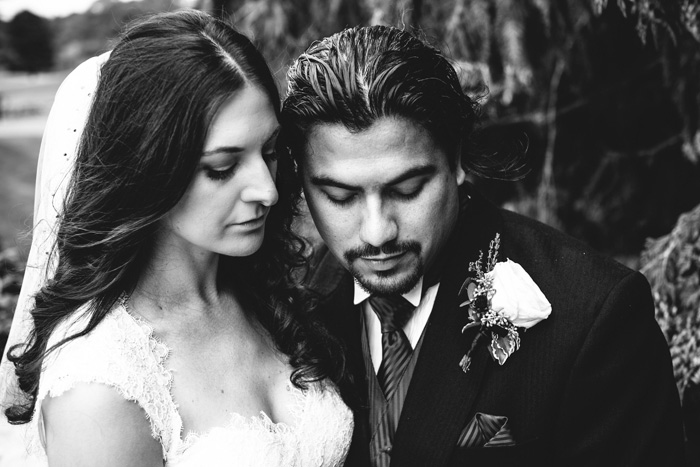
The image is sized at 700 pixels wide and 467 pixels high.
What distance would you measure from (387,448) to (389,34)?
4.53 ft

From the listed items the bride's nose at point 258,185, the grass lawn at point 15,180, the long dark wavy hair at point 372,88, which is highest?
the long dark wavy hair at point 372,88

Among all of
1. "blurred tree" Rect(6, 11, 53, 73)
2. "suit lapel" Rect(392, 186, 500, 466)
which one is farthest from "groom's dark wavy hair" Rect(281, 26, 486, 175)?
"blurred tree" Rect(6, 11, 53, 73)

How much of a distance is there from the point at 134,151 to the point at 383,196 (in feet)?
2.56

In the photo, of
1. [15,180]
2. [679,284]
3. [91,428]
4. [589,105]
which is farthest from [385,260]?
[15,180]

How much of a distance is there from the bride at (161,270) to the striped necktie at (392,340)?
0.72ft

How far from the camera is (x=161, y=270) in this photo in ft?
7.32

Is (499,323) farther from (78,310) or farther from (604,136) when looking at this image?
(604,136)

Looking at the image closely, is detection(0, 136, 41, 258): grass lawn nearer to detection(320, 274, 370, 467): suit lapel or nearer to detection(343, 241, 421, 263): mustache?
detection(320, 274, 370, 467): suit lapel

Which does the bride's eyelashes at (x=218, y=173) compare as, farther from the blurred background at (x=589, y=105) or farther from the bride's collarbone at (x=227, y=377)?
the blurred background at (x=589, y=105)

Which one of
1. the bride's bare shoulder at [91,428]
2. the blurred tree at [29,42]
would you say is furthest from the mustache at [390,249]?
the blurred tree at [29,42]

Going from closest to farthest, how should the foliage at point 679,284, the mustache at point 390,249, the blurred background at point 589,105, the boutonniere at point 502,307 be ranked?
the boutonniere at point 502,307
the mustache at point 390,249
the foliage at point 679,284
the blurred background at point 589,105

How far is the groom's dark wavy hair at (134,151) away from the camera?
77.2 inches

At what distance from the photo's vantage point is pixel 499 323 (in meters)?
2.26

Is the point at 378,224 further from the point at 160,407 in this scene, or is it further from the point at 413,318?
the point at 160,407
